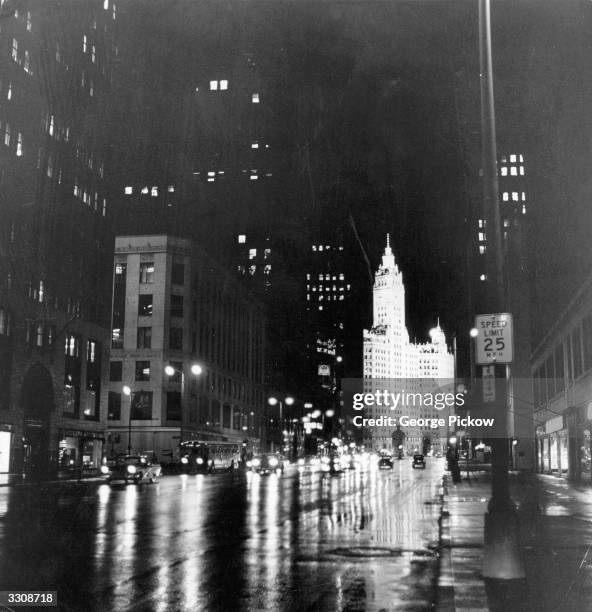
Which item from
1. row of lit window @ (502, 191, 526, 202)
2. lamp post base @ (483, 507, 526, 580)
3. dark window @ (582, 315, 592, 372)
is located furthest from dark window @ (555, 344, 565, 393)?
row of lit window @ (502, 191, 526, 202)

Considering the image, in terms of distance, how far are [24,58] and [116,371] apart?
42905 millimetres

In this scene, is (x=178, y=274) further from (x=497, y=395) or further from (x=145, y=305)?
(x=497, y=395)

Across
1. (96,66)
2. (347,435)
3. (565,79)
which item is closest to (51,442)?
(96,66)

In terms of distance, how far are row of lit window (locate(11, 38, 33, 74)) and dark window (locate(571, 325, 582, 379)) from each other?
43.1m

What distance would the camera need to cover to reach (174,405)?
8569 cm

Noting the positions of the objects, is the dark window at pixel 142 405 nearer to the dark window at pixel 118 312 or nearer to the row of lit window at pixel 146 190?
the dark window at pixel 118 312

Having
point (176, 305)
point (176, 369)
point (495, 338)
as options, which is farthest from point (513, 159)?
point (495, 338)

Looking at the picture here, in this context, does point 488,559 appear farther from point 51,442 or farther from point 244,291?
point 244,291

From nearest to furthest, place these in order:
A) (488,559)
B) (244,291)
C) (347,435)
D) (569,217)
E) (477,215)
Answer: (488,559) < (569,217) < (244,291) < (477,215) < (347,435)

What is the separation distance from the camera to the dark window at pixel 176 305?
86938 mm

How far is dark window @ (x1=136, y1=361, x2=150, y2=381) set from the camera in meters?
85.8

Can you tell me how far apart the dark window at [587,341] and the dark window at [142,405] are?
56.0 metres

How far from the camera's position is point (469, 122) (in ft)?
188

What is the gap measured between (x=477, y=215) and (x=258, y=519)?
10502 centimetres
